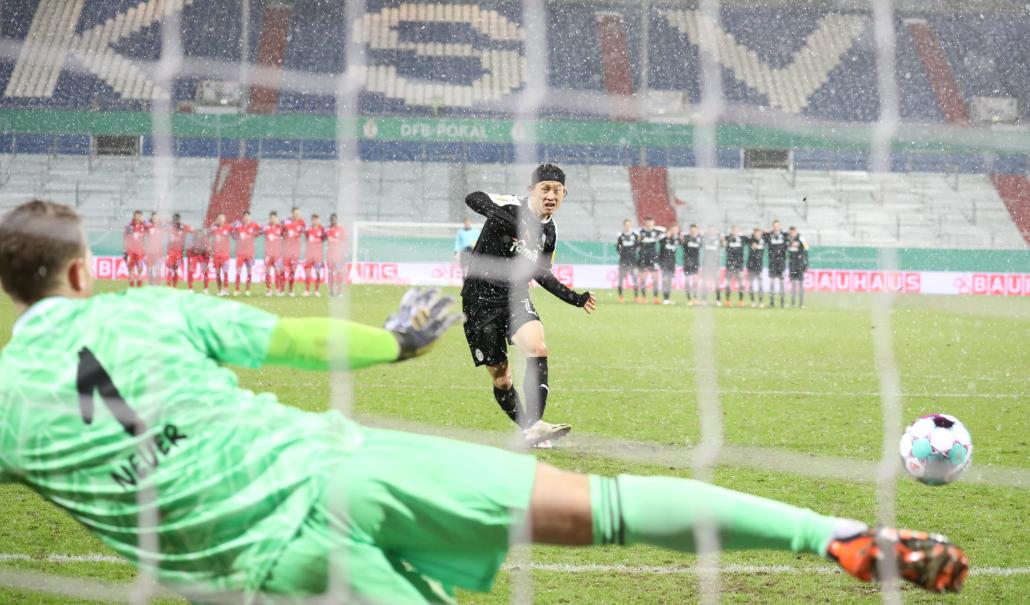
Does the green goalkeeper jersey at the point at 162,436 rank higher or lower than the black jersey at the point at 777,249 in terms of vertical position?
lower

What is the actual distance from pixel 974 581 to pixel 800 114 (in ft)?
76.2

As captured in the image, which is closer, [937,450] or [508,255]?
[937,450]

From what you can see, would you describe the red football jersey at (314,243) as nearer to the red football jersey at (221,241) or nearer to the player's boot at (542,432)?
the red football jersey at (221,241)

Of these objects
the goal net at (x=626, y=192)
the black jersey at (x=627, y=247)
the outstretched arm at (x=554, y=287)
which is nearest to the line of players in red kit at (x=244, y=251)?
the goal net at (x=626, y=192)

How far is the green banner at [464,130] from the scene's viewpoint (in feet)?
47.6

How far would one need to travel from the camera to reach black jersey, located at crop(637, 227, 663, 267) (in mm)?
21266

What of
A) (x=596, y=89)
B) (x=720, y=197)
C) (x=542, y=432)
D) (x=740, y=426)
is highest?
(x=596, y=89)

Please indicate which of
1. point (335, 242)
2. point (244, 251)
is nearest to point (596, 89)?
point (335, 242)

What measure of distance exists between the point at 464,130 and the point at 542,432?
11410 mm

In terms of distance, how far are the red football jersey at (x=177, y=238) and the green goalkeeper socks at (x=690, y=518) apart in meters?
16.2

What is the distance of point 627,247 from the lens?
2144 cm

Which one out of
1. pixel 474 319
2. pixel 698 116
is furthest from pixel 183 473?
pixel 698 116

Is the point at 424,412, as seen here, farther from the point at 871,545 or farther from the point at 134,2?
the point at 134,2

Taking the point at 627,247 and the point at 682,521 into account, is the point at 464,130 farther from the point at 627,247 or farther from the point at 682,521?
the point at 682,521
